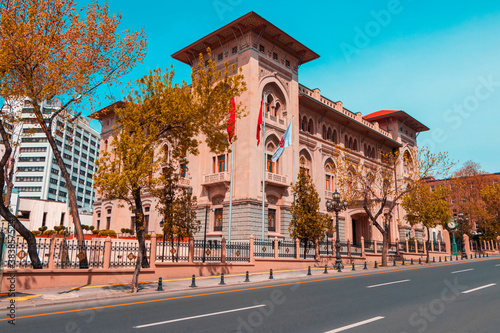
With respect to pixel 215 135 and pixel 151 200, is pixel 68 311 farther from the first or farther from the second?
pixel 151 200

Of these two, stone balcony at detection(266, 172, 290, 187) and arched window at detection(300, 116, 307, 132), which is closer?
stone balcony at detection(266, 172, 290, 187)

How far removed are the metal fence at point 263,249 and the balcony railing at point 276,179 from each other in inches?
260

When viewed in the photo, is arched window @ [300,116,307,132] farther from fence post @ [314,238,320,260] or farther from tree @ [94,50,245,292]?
tree @ [94,50,245,292]

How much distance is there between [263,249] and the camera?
73.3ft

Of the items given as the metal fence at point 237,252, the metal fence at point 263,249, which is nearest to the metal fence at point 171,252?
Result: the metal fence at point 237,252

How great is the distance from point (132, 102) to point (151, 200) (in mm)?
21667

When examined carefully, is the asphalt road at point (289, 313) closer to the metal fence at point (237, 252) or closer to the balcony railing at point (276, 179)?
the metal fence at point (237, 252)

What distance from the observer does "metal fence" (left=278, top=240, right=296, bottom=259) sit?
24.2 meters

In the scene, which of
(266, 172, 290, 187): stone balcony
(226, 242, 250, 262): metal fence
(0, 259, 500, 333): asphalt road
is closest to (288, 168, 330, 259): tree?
(266, 172, 290, 187): stone balcony

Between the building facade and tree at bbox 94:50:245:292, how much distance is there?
11.9 metres

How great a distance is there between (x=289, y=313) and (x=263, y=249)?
565 inches

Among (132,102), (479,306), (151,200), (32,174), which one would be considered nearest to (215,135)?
(132,102)

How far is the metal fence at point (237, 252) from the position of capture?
836 inches

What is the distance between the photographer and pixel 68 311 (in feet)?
31.0
